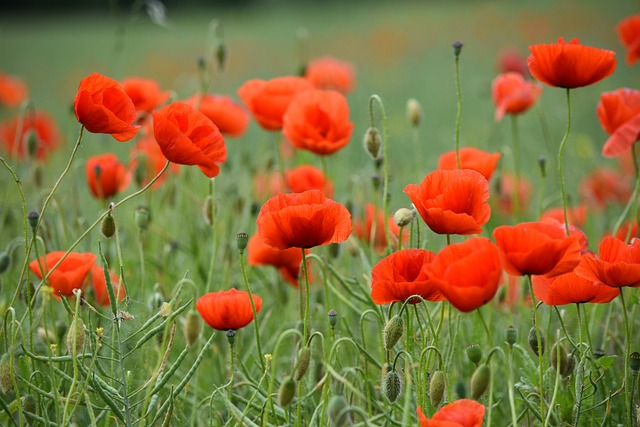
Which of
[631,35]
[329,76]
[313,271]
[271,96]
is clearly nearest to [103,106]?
[271,96]

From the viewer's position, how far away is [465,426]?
3.20 feet

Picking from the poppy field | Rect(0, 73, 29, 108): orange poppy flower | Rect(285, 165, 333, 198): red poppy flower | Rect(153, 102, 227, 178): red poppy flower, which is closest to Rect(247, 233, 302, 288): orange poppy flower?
the poppy field

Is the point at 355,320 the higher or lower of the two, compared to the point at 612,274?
lower

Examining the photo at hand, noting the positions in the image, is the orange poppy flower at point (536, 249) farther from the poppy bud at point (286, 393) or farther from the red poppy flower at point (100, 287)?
the red poppy flower at point (100, 287)

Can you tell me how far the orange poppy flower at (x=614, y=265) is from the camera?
1.12 m

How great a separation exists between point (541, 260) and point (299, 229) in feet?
1.09

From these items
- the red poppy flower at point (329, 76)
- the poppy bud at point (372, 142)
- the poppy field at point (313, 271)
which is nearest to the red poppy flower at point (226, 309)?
the poppy field at point (313, 271)

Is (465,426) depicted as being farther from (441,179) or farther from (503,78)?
(503,78)

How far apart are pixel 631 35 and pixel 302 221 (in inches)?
39.6

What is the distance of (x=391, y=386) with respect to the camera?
113cm

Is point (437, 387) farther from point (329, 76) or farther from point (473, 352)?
point (329, 76)

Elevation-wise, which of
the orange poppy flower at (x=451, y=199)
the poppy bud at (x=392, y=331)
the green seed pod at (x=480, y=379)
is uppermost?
the orange poppy flower at (x=451, y=199)

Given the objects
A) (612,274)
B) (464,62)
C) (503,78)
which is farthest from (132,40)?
(612,274)

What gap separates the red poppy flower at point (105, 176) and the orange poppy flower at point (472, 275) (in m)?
1.04
